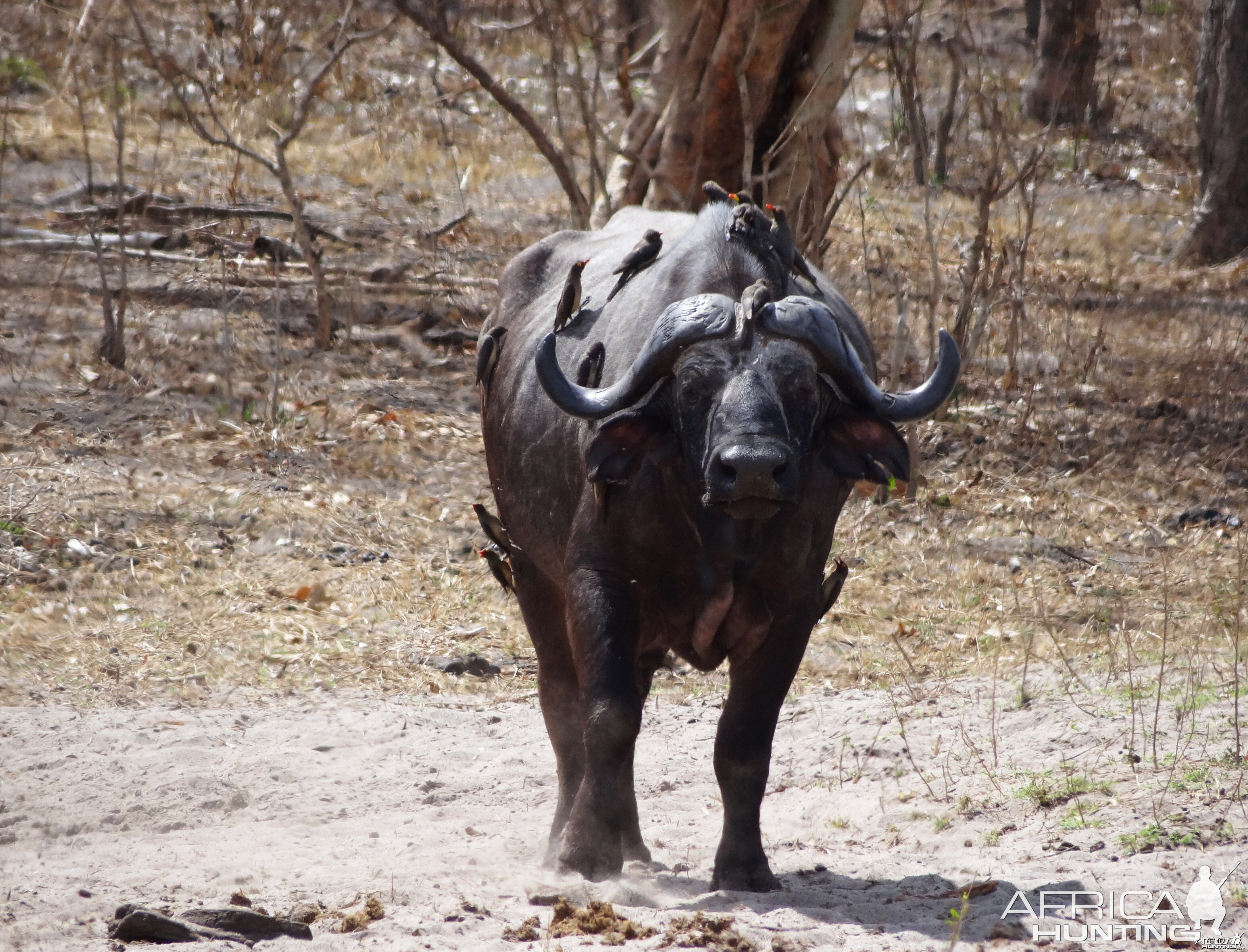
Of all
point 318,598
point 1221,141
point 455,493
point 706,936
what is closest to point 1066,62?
point 1221,141

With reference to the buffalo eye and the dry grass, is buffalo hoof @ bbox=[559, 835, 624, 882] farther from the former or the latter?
the dry grass

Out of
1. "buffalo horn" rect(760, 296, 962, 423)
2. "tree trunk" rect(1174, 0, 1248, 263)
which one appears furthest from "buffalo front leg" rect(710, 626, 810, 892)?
"tree trunk" rect(1174, 0, 1248, 263)

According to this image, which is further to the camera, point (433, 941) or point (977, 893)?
point (977, 893)

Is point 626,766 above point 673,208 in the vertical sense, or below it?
below

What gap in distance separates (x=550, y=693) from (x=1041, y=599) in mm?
2987

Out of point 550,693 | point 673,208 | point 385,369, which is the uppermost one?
point 673,208

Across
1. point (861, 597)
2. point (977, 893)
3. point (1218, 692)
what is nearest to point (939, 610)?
point (861, 597)

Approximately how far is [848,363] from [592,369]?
0.92 m

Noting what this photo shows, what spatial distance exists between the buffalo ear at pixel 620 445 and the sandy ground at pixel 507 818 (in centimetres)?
124

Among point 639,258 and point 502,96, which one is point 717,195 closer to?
point 639,258

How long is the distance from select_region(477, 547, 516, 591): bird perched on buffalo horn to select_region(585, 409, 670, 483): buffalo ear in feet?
4.62

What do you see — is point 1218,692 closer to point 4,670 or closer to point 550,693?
point 550,693

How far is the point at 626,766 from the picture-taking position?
4762 millimetres

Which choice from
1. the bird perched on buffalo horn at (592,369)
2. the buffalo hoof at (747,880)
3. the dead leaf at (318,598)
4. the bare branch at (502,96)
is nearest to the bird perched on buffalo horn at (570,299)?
the bird perched on buffalo horn at (592,369)
